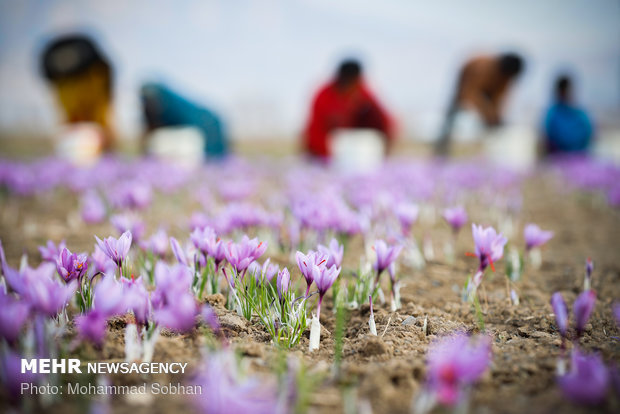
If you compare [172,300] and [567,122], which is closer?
[172,300]

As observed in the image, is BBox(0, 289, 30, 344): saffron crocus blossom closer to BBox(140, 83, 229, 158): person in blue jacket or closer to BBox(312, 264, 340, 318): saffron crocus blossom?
BBox(312, 264, 340, 318): saffron crocus blossom

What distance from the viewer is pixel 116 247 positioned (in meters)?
1.53

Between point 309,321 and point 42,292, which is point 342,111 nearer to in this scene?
point 309,321

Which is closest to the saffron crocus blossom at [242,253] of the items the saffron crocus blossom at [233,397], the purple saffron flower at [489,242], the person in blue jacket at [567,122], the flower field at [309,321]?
the flower field at [309,321]

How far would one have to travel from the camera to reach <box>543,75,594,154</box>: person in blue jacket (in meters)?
10.6

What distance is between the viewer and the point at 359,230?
2.38 m

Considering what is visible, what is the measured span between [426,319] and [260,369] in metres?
0.74

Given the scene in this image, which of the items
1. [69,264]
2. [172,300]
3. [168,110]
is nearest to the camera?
[172,300]

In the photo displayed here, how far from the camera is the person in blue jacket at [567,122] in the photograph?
10.6 m

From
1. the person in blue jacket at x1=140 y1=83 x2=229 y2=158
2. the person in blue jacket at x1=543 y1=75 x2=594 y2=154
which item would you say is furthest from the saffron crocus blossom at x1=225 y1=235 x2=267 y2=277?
the person in blue jacket at x1=543 y1=75 x2=594 y2=154

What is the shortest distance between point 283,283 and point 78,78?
31.9ft

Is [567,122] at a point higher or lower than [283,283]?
higher

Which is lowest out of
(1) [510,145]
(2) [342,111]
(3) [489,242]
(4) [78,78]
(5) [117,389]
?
(5) [117,389]

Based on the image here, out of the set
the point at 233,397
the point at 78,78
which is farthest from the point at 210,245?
the point at 78,78
